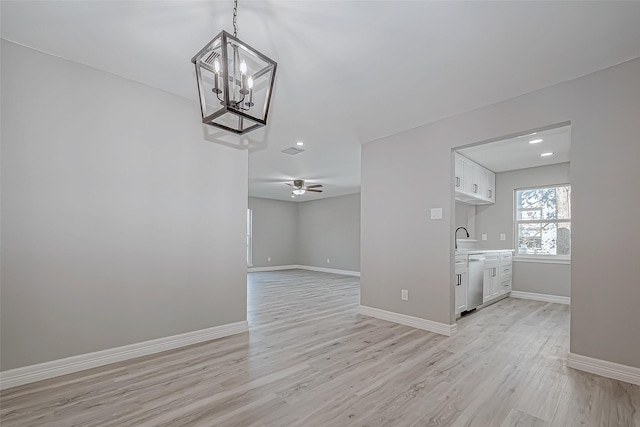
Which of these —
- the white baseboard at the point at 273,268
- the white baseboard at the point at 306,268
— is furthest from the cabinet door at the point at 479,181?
the white baseboard at the point at 273,268

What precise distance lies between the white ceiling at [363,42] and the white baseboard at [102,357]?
2215mm

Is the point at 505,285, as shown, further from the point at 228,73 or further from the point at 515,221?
the point at 228,73

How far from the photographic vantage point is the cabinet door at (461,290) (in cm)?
407

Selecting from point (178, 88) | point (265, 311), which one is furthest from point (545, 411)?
point (178, 88)

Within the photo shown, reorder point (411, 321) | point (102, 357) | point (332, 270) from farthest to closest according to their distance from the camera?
point (332, 270)
point (411, 321)
point (102, 357)

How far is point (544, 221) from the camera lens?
18.1 feet

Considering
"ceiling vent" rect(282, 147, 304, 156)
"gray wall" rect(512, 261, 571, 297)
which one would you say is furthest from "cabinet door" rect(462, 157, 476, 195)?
"ceiling vent" rect(282, 147, 304, 156)

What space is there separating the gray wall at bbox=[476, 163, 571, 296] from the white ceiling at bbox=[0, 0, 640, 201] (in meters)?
3.29

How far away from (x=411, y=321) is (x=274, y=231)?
7.06m

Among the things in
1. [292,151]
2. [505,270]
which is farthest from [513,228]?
[292,151]

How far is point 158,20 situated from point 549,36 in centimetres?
273

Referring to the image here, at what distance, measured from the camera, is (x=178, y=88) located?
9.75 ft

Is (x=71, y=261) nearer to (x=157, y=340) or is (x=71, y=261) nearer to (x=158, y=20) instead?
(x=157, y=340)

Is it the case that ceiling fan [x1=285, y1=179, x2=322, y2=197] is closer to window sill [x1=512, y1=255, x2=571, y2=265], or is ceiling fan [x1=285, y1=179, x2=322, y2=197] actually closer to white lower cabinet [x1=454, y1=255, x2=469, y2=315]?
white lower cabinet [x1=454, y1=255, x2=469, y2=315]
